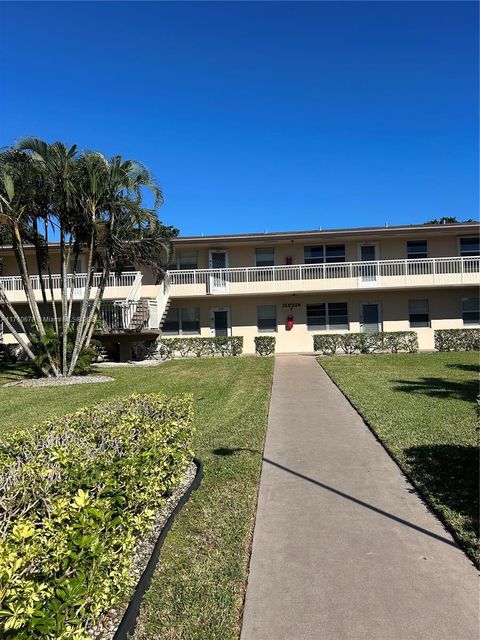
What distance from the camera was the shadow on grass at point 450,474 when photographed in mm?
4668

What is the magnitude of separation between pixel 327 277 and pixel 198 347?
7115mm

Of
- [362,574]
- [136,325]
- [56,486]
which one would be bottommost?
[362,574]

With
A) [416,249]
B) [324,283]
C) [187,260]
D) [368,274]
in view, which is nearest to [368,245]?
[368,274]

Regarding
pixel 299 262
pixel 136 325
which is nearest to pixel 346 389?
pixel 136 325

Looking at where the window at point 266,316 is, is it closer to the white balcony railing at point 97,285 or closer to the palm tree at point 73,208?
the white balcony railing at point 97,285

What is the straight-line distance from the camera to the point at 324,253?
2438cm

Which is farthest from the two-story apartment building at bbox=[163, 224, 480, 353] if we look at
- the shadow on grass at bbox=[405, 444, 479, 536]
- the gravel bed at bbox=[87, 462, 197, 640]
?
the gravel bed at bbox=[87, 462, 197, 640]

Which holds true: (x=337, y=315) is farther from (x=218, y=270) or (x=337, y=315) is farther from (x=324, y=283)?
(x=218, y=270)

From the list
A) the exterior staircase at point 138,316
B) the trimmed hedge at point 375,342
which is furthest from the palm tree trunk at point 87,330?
the trimmed hedge at point 375,342

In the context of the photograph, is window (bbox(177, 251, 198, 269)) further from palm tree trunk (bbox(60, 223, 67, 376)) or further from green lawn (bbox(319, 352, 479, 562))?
green lawn (bbox(319, 352, 479, 562))

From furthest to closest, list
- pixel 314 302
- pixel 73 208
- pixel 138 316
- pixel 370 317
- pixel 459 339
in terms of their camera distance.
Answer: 1. pixel 314 302
2. pixel 370 317
3. pixel 459 339
4. pixel 138 316
5. pixel 73 208

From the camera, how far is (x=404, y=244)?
2388 centimetres

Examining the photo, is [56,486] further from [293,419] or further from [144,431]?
[293,419]

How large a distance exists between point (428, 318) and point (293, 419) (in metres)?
16.9
